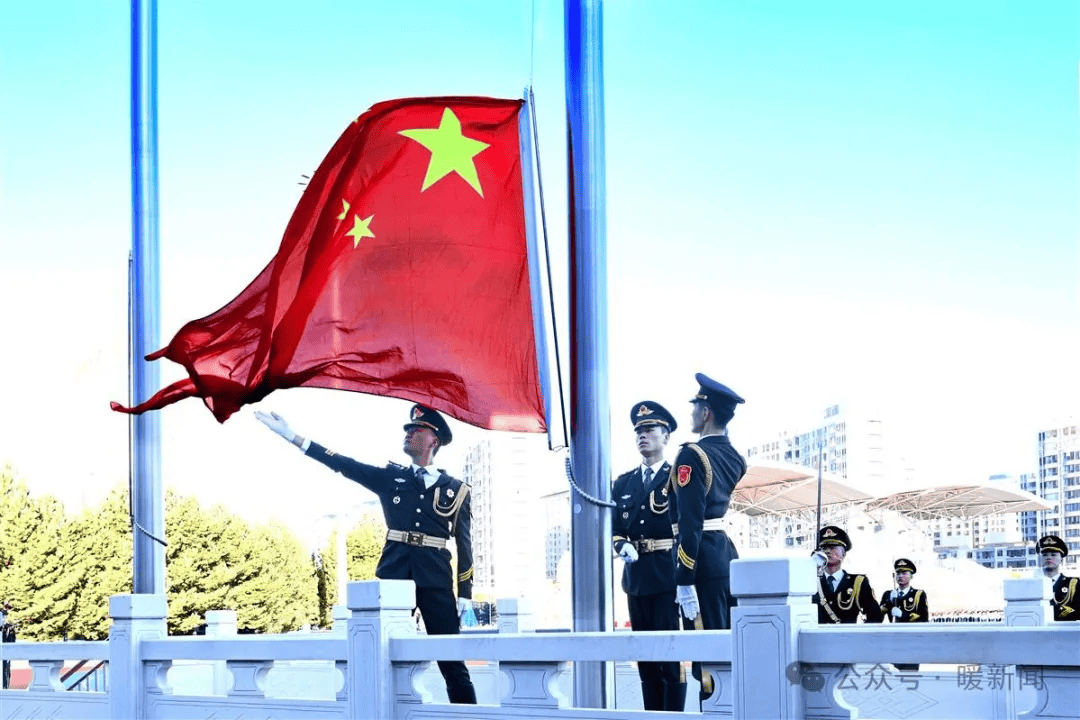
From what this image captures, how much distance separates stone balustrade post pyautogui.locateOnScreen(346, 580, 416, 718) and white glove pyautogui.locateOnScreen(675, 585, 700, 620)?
3.99ft

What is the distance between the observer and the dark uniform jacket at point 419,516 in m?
7.23

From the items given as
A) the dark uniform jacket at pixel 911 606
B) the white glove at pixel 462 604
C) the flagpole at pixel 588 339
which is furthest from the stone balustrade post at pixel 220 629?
the flagpole at pixel 588 339

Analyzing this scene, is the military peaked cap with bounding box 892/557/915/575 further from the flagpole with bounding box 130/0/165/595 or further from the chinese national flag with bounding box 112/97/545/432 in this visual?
the flagpole with bounding box 130/0/165/595

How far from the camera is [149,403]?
7281 millimetres

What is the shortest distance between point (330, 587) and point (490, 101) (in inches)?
1284

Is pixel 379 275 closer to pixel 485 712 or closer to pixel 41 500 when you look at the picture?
pixel 485 712

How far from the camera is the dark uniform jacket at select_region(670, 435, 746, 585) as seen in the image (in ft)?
20.0

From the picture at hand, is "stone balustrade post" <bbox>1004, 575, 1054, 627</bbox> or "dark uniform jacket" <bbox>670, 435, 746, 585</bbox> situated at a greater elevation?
"dark uniform jacket" <bbox>670, 435, 746, 585</bbox>

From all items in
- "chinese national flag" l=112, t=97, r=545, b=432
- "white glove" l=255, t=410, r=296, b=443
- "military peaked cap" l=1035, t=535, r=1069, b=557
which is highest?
"chinese national flag" l=112, t=97, r=545, b=432

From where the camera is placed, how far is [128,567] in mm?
26594

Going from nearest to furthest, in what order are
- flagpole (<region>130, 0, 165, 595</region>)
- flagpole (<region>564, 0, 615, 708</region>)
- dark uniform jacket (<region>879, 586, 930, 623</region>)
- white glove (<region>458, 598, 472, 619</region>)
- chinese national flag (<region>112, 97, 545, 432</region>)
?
flagpole (<region>564, 0, 615, 708</region>)
chinese national flag (<region>112, 97, 545, 432</region>)
white glove (<region>458, 598, 472, 619</region>)
flagpole (<region>130, 0, 165, 595</region>)
dark uniform jacket (<region>879, 586, 930, 623</region>)

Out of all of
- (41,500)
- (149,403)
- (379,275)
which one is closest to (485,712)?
(379,275)

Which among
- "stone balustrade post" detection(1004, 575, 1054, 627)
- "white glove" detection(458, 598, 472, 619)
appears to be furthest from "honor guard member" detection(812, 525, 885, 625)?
"white glove" detection(458, 598, 472, 619)

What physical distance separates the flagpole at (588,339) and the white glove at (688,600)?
57 cm
